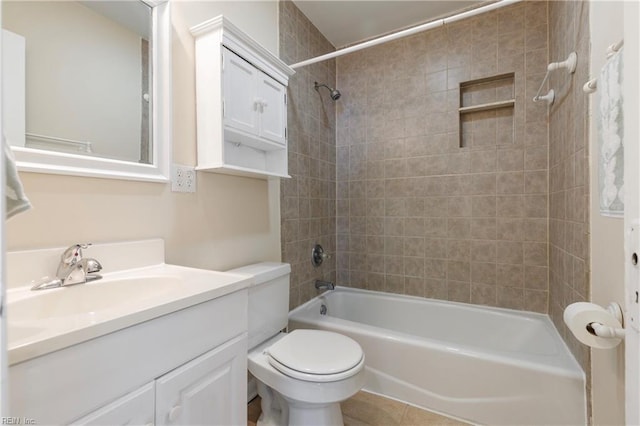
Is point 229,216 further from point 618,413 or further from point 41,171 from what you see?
point 618,413

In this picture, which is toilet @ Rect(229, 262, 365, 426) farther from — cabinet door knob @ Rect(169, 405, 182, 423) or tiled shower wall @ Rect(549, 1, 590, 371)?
tiled shower wall @ Rect(549, 1, 590, 371)

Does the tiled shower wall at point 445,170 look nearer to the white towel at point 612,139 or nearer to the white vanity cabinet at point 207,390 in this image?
the white towel at point 612,139

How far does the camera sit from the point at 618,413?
89cm

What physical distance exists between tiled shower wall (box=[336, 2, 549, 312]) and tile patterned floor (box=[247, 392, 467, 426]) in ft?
2.88

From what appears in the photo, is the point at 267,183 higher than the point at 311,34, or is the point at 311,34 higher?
the point at 311,34

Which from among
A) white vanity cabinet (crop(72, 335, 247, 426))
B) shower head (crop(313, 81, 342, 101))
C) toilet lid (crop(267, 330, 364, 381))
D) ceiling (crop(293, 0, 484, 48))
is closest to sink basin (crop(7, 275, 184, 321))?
white vanity cabinet (crop(72, 335, 247, 426))

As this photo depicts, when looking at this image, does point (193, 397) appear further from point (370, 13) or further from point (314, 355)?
point (370, 13)

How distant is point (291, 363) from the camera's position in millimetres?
1168

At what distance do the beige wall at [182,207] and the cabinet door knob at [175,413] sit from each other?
58 cm

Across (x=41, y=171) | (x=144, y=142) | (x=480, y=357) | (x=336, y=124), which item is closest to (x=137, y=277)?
(x=41, y=171)

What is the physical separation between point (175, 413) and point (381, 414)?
1160 millimetres

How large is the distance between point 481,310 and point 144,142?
2.26m

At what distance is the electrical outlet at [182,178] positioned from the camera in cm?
123

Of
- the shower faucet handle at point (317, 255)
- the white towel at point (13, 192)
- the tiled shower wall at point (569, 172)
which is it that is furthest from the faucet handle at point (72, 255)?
the tiled shower wall at point (569, 172)
